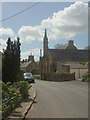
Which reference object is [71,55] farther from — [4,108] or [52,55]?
[4,108]

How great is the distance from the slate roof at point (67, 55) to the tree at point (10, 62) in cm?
4218

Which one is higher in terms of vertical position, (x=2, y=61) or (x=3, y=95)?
(x=2, y=61)

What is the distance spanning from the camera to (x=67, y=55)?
5950 cm

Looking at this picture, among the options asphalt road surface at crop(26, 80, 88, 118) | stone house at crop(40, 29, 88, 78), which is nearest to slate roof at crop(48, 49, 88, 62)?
stone house at crop(40, 29, 88, 78)

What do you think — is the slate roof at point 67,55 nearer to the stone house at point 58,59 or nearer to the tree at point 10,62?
the stone house at point 58,59

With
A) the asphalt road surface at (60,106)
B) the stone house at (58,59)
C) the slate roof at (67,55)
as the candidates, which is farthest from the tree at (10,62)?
the slate roof at (67,55)

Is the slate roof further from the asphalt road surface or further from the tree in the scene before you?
the asphalt road surface

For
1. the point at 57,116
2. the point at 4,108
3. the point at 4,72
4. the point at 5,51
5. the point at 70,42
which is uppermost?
the point at 70,42

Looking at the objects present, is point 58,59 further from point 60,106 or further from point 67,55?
point 60,106

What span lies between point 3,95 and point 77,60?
2060 inches

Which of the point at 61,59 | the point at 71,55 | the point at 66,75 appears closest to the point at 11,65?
the point at 66,75

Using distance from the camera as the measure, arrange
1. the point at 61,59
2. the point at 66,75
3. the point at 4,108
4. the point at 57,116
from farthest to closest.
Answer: the point at 61,59 < the point at 66,75 < the point at 57,116 < the point at 4,108

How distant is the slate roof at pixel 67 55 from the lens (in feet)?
188

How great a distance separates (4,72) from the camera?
44.5 feet
